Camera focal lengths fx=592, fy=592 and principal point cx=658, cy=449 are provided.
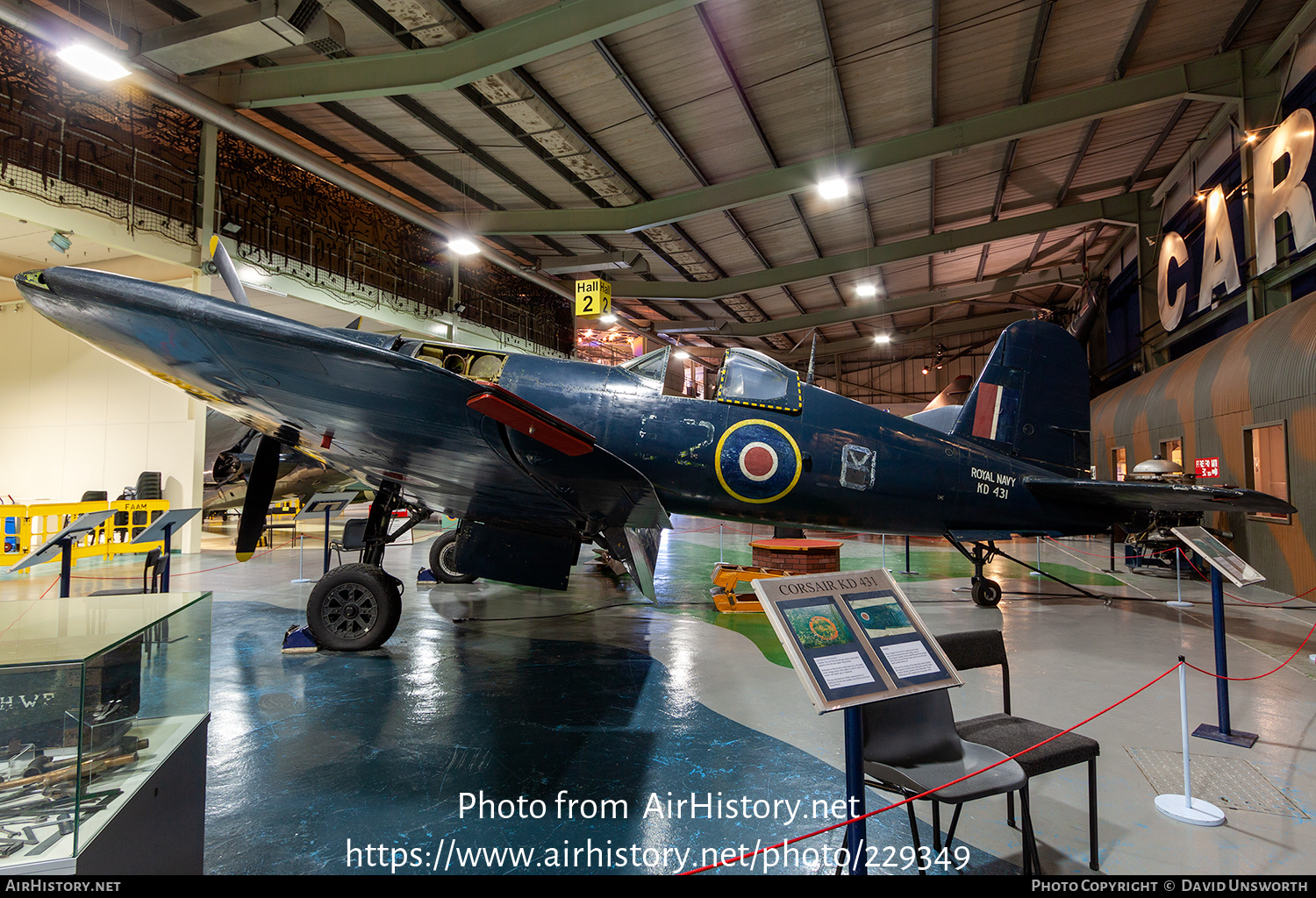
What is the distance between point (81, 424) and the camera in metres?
12.6

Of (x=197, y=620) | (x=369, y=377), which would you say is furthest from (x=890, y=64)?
(x=197, y=620)

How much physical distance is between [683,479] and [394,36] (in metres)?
8.58

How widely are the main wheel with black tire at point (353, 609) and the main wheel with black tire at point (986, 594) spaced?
6363 mm

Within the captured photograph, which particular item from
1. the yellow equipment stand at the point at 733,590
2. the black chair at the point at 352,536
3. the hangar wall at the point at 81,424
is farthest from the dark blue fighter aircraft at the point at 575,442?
the hangar wall at the point at 81,424

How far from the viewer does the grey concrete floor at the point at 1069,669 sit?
2473mm

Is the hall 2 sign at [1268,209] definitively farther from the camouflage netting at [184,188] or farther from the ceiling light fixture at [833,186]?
the camouflage netting at [184,188]

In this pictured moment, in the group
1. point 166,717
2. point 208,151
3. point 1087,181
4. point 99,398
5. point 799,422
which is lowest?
point 166,717

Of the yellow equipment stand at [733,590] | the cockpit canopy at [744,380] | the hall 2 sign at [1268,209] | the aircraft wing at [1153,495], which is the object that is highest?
the hall 2 sign at [1268,209]

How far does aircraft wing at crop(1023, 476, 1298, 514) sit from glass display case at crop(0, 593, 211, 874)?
6.67m

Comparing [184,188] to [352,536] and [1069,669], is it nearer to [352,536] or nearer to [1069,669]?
[352,536]

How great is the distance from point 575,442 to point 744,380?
81.0 inches

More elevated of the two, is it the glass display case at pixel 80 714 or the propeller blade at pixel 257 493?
the propeller blade at pixel 257 493

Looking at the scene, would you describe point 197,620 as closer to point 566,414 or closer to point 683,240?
point 566,414

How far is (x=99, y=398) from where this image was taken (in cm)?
1242
